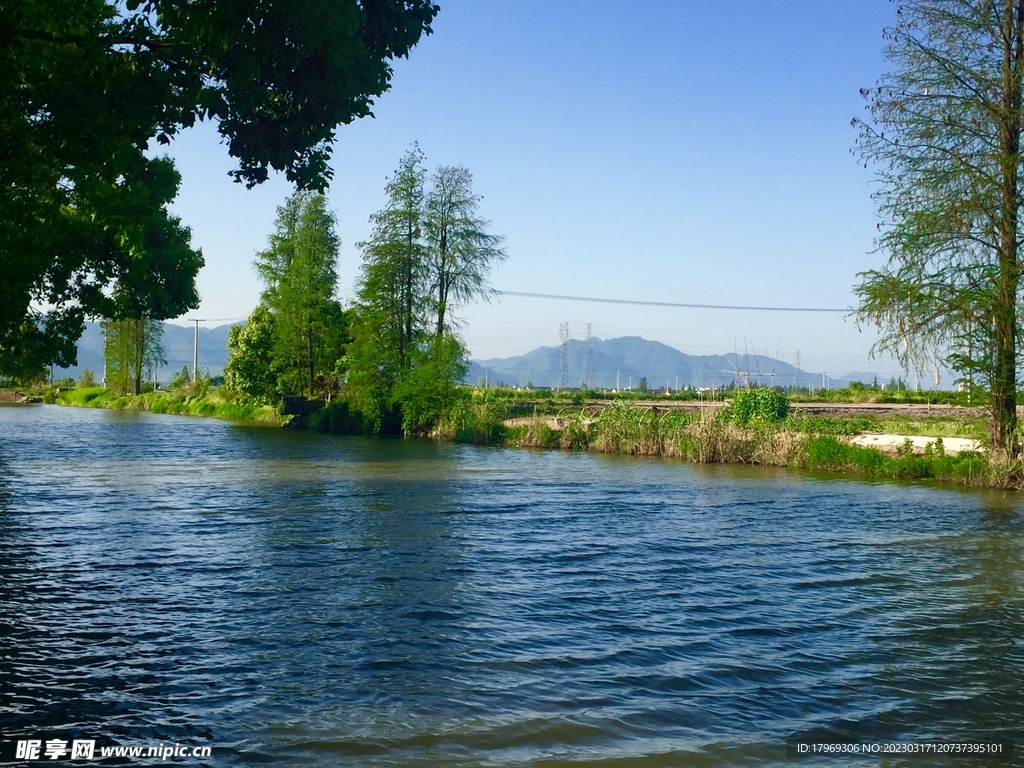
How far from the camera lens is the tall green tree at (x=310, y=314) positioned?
6006cm

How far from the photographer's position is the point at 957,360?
77.0ft

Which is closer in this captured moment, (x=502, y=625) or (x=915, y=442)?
(x=502, y=625)

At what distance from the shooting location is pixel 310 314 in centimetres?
5994

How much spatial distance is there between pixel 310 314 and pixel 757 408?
114 ft

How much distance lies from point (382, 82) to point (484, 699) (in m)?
7.48

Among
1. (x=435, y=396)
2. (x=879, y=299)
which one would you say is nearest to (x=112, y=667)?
(x=879, y=299)

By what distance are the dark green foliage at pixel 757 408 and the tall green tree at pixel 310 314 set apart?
3221 cm

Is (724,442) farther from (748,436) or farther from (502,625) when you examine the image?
(502,625)

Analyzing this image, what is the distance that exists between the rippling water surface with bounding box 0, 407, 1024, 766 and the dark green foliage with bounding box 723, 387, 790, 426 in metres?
11.8

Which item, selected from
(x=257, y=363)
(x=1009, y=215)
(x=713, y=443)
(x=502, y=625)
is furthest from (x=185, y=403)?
(x=502, y=625)

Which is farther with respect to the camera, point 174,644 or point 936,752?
point 174,644

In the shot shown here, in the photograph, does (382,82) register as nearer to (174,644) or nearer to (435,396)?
(174,644)

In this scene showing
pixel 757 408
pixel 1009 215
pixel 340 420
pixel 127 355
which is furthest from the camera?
pixel 127 355

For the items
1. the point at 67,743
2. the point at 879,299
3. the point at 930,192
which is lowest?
the point at 67,743
